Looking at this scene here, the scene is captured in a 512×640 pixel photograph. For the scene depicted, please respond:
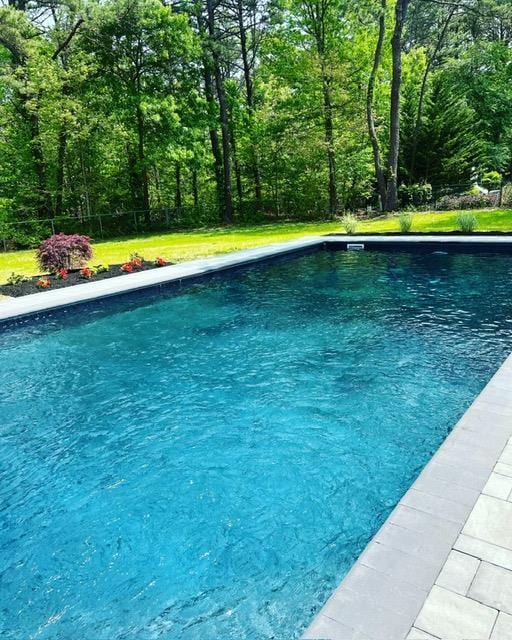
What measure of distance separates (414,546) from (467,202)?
17.6m

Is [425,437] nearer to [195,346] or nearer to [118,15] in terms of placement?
[195,346]

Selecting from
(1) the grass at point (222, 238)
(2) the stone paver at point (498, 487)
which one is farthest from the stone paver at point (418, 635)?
(1) the grass at point (222, 238)

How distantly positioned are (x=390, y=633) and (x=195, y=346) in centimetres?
480

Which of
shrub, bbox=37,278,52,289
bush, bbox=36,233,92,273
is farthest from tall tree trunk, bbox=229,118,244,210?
shrub, bbox=37,278,52,289

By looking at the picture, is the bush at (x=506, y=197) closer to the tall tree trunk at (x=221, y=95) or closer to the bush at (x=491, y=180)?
the bush at (x=491, y=180)

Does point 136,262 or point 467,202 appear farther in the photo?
point 467,202

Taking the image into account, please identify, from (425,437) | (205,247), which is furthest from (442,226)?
(425,437)

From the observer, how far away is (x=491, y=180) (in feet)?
71.9

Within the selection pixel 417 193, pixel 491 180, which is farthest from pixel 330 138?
pixel 491 180

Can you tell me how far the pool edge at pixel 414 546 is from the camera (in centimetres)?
182

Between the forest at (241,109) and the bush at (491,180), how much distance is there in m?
0.13

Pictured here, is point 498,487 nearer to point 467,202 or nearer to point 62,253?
point 62,253

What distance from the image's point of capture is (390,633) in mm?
1757

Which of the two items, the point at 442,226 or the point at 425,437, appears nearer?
the point at 425,437
